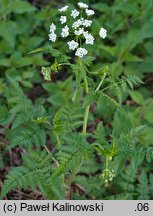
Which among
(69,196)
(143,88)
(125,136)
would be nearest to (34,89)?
(143,88)

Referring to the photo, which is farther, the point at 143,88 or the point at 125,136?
the point at 143,88

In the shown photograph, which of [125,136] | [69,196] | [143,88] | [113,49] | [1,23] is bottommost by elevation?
[69,196]

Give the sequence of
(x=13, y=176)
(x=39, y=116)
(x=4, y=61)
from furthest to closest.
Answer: (x=4, y=61) → (x=39, y=116) → (x=13, y=176)

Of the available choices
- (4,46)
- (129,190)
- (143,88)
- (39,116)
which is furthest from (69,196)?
(4,46)

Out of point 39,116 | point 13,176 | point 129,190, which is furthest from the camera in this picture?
point 129,190

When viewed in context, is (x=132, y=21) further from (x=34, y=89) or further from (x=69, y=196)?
(x=69, y=196)

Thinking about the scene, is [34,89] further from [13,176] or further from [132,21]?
[13,176]

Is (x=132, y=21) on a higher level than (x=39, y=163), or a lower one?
higher
